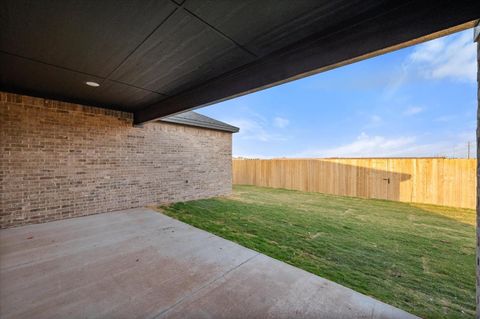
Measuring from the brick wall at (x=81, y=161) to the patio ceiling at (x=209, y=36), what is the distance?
1.44 m

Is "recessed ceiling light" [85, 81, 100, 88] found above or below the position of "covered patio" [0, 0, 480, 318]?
above

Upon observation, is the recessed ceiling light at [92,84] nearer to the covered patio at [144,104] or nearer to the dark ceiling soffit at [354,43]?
the covered patio at [144,104]

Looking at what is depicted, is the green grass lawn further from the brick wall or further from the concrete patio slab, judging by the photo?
the brick wall

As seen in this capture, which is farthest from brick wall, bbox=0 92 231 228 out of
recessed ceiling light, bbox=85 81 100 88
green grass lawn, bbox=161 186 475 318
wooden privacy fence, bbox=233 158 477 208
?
wooden privacy fence, bbox=233 158 477 208

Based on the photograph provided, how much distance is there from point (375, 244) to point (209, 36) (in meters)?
4.37

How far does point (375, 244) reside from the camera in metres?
3.47

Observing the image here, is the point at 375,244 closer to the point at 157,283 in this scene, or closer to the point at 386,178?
the point at 157,283

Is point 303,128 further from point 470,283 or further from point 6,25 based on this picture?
point 6,25

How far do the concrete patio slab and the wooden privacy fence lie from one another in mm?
7674

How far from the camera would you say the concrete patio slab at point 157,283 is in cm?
181

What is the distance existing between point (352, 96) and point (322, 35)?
14209 millimetres

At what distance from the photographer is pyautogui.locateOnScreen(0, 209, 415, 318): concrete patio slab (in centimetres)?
181

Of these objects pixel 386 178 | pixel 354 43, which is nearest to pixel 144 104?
pixel 354 43

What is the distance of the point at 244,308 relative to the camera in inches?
72.4
